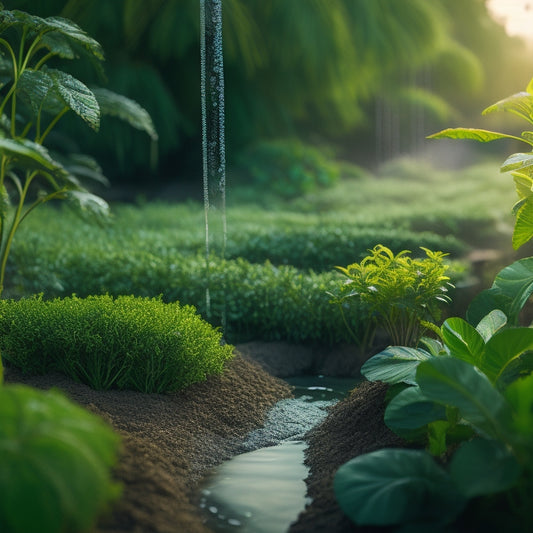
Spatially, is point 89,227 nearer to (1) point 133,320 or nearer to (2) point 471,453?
(1) point 133,320

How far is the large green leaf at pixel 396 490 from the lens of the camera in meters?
2.09

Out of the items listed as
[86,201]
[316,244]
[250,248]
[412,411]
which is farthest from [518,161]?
[250,248]

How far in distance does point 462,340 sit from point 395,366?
11.4 inches

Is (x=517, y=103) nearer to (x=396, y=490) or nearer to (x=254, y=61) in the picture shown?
(x=396, y=490)

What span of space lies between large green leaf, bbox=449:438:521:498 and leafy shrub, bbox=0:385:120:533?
102 centimetres

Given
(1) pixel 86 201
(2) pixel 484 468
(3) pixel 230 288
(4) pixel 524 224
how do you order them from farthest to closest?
(3) pixel 230 288
(1) pixel 86 201
(4) pixel 524 224
(2) pixel 484 468

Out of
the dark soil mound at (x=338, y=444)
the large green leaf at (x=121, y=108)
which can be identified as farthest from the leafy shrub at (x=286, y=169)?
the dark soil mound at (x=338, y=444)

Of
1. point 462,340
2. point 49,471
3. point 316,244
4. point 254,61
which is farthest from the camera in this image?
point 254,61

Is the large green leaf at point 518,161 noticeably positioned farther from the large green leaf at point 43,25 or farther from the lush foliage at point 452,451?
the large green leaf at point 43,25

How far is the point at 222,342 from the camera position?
16.0ft

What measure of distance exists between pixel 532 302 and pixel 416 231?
8.64ft

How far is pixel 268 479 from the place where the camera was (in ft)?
9.86

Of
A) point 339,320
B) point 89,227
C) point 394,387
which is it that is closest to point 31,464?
point 394,387

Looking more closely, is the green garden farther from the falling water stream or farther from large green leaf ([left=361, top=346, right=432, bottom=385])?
the falling water stream
